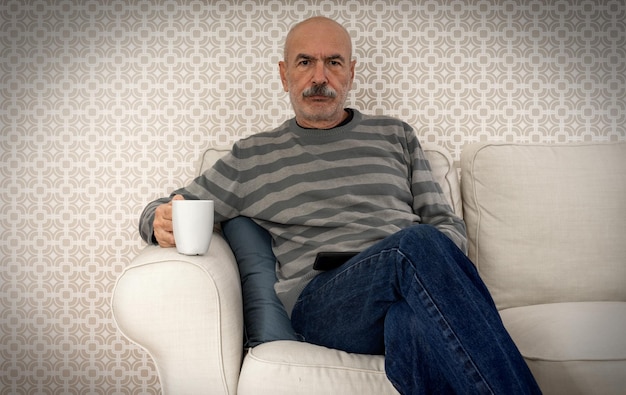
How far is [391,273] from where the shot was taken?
1.13 m

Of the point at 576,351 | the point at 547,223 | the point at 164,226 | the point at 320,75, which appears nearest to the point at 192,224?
the point at 164,226

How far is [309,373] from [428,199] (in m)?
0.69

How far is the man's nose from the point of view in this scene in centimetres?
171

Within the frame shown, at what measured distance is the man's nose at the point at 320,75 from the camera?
1707 mm

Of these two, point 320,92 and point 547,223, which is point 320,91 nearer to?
point 320,92

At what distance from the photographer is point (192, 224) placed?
4.17 ft

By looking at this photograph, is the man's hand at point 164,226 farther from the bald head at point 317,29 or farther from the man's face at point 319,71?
the bald head at point 317,29

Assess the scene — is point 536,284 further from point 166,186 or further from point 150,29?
point 150,29

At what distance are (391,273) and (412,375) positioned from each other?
201 mm

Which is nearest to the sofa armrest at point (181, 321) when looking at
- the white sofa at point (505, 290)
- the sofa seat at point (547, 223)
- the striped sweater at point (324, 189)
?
the white sofa at point (505, 290)

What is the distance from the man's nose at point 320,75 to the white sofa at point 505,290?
413 mm

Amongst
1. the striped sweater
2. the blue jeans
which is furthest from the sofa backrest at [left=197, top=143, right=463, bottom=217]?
the blue jeans

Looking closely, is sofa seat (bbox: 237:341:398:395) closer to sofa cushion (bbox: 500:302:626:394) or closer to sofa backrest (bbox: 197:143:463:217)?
sofa cushion (bbox: 500:302:626:394)

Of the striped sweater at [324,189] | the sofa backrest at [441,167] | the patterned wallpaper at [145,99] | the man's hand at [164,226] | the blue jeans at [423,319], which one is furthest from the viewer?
the patterned wallpaper at [145,99]
